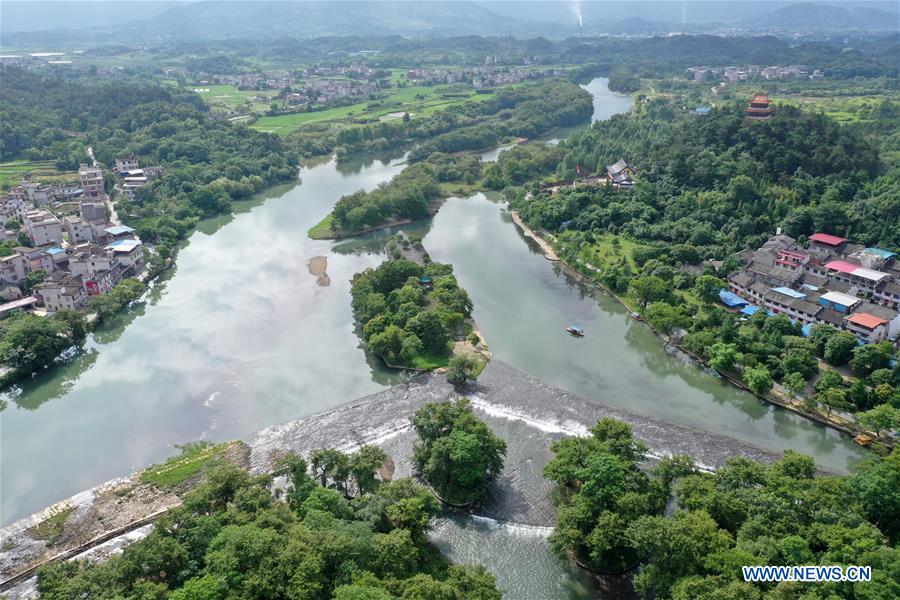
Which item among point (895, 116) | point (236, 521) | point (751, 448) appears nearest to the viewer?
point (236, 521)

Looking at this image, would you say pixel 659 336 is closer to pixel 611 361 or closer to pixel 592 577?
pixel 611 361

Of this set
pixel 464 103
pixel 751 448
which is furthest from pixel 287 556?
pixel 464 103

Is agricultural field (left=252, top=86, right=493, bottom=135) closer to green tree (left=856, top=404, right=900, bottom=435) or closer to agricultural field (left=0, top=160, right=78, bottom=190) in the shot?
agricultural field (left=0, top=160, right=78, bottom=190)

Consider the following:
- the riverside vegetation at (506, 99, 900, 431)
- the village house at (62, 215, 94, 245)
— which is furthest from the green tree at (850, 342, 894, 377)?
the village house at (62, 215, 94, 245)

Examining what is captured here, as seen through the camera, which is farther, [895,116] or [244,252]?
[895,116]

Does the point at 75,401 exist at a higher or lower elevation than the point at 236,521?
lower

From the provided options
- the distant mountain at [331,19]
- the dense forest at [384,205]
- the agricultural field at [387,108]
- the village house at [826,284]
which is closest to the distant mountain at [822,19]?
the distant mountain at [331,19]

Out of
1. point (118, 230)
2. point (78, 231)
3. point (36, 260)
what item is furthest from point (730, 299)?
point (78, 231)
